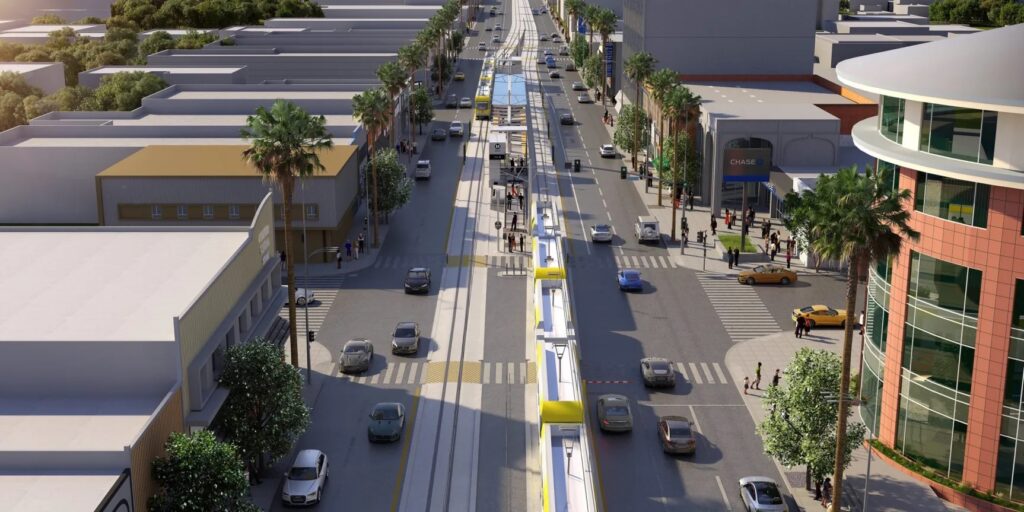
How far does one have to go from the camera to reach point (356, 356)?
61438 millimetres

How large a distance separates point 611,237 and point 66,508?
61965 millimetres

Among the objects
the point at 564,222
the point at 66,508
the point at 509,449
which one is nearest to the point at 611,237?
the point at 564,222

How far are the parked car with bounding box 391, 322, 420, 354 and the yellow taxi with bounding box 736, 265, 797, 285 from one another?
26587mm

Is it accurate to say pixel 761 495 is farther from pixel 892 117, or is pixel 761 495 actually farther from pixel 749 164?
pixel 749 164

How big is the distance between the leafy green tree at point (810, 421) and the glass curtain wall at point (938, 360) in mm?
3994

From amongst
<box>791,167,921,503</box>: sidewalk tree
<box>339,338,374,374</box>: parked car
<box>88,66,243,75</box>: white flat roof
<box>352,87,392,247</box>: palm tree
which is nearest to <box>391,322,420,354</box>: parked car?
<box>339,338,374,374</box>: parked car

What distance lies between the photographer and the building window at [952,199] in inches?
1719

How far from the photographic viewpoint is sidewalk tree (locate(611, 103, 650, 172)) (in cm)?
12000

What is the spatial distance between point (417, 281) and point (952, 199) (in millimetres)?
40761

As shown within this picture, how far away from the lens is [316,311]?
7238 cm

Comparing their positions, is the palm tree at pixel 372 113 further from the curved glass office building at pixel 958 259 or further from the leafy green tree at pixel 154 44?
the leafy green tree at pixel 154 44

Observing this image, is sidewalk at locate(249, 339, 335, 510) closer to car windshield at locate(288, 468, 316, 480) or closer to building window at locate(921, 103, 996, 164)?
car windshield at locate(288, 468, 316, 480)

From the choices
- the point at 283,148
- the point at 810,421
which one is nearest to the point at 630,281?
the point at 283,148

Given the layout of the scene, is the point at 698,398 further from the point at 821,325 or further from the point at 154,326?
the point at 154,326
